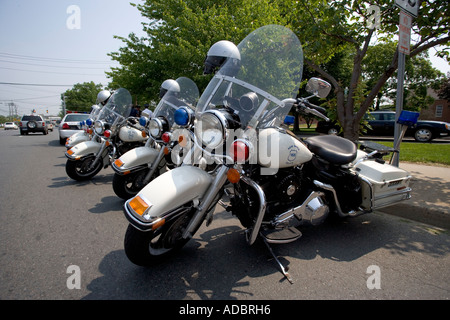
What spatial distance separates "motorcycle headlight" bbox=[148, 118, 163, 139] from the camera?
14.1ft

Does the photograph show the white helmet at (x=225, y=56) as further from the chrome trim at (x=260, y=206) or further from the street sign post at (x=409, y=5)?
the street sign post at (x=409, y=5)

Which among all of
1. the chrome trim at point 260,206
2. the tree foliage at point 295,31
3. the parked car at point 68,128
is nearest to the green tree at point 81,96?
the tree foliage at point 295,31

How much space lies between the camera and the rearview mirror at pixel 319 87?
2.34m

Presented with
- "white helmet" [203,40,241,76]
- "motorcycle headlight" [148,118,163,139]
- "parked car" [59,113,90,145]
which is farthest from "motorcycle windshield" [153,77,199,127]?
"parked car" [59,113,90,145]

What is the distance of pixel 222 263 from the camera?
96.6 inches

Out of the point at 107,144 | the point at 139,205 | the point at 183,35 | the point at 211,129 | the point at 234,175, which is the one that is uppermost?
the point at 183,35

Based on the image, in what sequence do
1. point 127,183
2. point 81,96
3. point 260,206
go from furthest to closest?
1. point 81,96
2. point 127,183
3. point 260,206

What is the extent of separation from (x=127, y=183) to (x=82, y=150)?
69.9 inches

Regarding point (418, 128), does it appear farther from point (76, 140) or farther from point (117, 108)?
point (76, 140)

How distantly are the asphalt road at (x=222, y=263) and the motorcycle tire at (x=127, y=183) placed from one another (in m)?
0.45

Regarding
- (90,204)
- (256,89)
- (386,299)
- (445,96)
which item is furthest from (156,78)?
(445,96)

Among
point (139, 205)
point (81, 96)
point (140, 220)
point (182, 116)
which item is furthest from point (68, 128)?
point (81, 96)

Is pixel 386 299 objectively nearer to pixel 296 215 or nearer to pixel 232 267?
pixel 296 215
